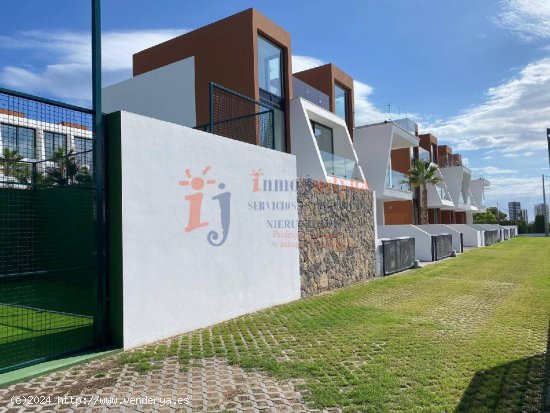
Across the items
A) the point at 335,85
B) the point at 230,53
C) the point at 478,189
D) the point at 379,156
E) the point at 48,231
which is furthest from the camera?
the point at 478,189

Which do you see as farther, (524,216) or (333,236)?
(524,216)

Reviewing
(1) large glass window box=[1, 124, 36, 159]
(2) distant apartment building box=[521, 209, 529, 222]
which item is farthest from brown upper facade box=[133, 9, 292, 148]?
(2) distant apartment building box=[521, 209, 529, 222]

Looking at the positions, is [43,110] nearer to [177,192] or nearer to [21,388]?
[177,192]

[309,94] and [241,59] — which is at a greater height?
[241,59]

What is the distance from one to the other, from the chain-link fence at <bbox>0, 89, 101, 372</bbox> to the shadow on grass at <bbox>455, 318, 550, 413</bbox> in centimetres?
508

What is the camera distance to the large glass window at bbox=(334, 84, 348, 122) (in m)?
19.9

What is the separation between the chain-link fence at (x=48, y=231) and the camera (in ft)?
18.5

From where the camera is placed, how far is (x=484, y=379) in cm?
474

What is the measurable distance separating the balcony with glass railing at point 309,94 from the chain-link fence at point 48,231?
356 inches

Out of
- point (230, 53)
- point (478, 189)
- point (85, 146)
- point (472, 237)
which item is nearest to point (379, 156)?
point (230, 53)

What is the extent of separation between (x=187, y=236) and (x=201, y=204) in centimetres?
69

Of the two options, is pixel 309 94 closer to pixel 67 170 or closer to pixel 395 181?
pixel 395 181

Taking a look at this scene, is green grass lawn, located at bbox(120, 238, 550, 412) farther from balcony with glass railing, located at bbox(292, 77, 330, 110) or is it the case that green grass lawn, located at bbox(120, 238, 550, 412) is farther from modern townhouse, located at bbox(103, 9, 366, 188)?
balcony with glass railing, located at bbox(292, 77, 330, 110)

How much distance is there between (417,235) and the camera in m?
20.0
